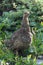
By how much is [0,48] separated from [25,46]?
22.8 inches

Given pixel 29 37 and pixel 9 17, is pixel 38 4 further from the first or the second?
pixel 29 37

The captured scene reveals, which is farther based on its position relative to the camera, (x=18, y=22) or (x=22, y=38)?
(x=18, y=22)

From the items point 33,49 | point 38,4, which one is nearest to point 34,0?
point 38,4

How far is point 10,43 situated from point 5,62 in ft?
2.15

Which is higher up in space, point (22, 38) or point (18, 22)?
point (22, 38)

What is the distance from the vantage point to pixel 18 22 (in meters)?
8.38

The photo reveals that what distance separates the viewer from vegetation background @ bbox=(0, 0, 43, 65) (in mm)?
6944

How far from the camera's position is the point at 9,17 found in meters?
8.58

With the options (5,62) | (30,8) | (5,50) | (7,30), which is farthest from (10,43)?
(30,8)

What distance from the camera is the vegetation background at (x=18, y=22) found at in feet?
22.8

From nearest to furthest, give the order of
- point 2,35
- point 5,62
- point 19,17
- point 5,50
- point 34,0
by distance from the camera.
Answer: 1. point 5,62
2. point 5,50
3. point 2,35
4. point 19,17
5. point 34,0

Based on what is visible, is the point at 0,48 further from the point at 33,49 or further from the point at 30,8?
the point at 30,8

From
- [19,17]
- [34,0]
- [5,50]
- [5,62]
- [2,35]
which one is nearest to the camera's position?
[5,62]

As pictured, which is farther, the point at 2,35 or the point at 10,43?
the point at 2,35
